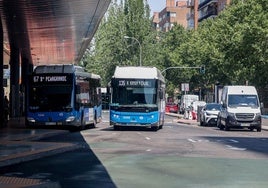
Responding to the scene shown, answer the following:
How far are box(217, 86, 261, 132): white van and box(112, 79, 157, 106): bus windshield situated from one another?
5946 mm

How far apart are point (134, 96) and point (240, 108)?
7.25 metres

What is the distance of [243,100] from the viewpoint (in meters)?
36.7

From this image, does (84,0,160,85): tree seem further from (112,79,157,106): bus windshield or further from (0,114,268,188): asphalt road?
(0,114,268,188): asphalt road

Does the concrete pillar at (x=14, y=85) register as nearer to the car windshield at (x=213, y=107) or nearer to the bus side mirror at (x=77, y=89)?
the car windshield at (x=213, y=107)

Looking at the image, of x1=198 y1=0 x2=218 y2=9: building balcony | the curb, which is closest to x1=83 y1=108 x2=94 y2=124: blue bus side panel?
the curb

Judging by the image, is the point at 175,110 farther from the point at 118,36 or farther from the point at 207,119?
the point at 207,119

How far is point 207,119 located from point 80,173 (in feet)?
102

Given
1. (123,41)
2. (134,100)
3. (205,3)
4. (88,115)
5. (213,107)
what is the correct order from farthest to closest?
(205,3), (123,41), (213,107), (88,115), (134,100)

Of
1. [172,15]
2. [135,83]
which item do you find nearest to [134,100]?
[135,83]

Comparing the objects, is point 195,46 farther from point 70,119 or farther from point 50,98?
point 70,119

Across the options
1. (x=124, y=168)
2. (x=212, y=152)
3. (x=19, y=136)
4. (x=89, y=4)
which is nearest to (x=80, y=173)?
(x=124, y=168)

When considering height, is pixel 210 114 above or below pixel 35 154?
above

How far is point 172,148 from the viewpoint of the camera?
2089 centimetres

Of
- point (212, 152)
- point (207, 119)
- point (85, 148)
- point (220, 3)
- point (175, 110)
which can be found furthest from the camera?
point (220, 3)
